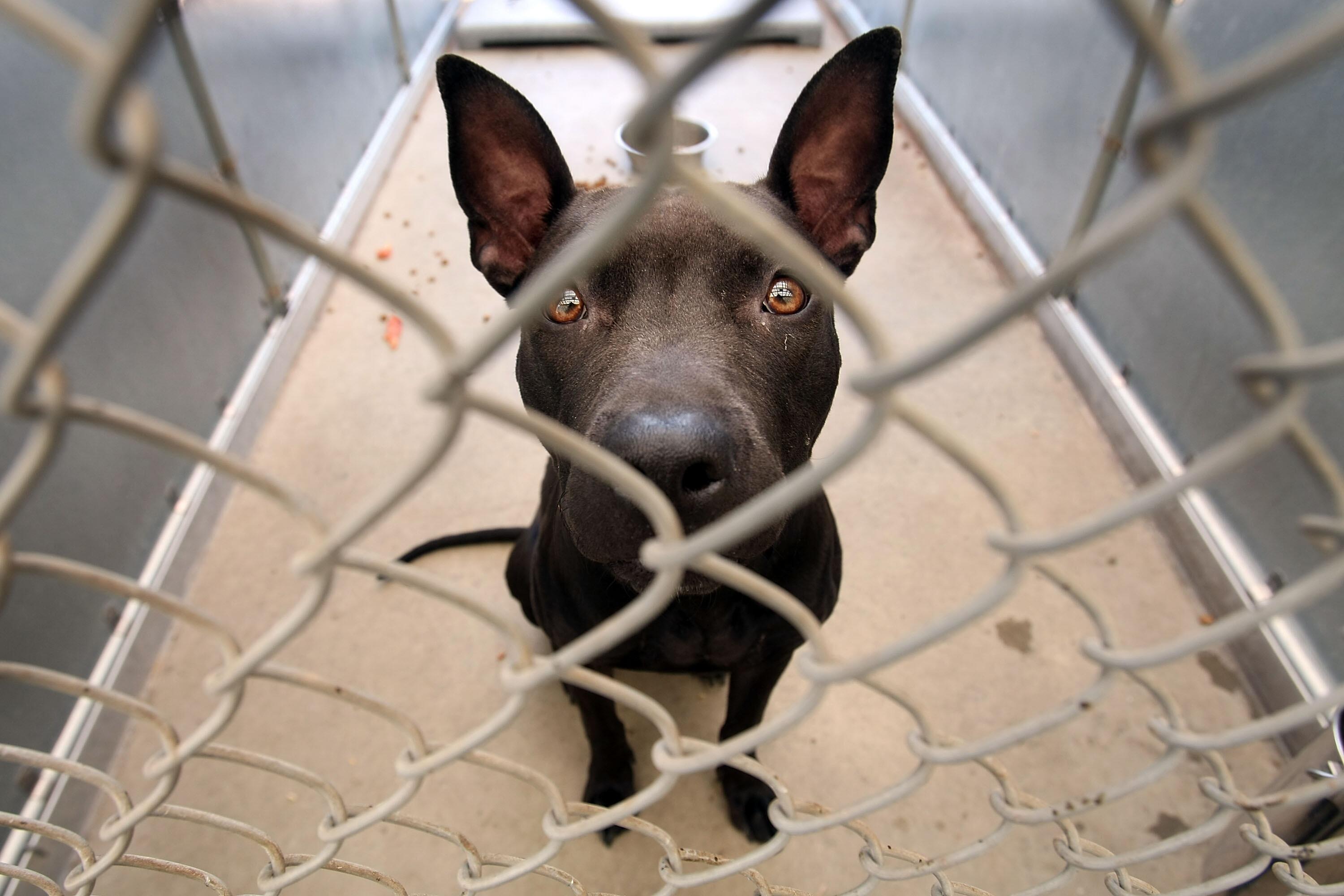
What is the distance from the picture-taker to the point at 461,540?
2.83m

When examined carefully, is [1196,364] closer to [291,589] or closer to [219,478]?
[291,589]

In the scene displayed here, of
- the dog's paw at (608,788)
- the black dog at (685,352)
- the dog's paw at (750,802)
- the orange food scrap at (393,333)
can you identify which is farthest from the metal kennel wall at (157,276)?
the dog's paw at (750,802)

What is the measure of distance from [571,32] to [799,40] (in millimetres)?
1802

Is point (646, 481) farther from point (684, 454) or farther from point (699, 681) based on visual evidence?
point (699, 681)

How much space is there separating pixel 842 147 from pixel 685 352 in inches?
27.1

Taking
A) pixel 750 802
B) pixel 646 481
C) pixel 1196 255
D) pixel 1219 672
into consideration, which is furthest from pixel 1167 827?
pixel 646 481

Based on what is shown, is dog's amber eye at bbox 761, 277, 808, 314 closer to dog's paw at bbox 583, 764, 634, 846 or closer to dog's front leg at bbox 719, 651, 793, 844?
dog's front leg at bbox 719, 651, 793, 844

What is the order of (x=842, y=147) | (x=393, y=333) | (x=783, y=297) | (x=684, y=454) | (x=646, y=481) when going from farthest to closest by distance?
(x=393, y=333), (x=842, y=147), (x=783, y=297), (x=684, y=454), (x=646, y=481)

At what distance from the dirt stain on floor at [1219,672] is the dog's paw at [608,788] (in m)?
1.83

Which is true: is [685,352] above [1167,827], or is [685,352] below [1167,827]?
above

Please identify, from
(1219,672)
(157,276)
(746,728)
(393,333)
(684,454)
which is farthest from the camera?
(393,333)

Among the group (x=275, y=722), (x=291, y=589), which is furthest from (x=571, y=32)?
(x=275, y=722)

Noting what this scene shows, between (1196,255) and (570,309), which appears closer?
(570,309)

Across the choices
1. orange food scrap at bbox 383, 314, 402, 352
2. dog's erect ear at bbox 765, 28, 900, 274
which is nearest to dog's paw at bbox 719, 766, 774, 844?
dog's erect ear at bbox 765, 28, 900, 274
